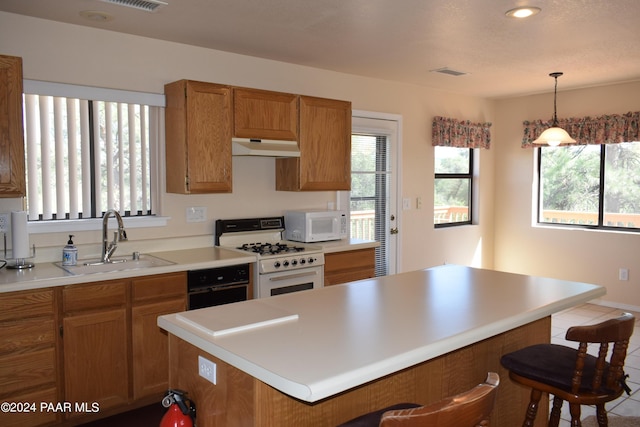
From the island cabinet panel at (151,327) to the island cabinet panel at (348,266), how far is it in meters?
1.24

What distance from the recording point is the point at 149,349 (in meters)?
3.13

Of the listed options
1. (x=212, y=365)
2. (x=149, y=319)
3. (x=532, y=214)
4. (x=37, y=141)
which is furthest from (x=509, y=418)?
(x=532, y=214)

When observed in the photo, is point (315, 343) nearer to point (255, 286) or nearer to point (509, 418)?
point (509, 418)

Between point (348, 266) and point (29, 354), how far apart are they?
2.33m

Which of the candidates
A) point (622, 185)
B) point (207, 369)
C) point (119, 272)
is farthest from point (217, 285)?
point (622, 185)

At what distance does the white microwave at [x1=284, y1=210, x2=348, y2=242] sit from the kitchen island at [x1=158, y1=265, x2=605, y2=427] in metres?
1.66

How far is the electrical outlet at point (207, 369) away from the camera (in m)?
1.70

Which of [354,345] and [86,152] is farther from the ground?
[86,152]

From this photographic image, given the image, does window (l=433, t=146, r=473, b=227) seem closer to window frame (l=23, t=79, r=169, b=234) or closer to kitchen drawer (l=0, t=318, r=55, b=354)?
window frame (l=23, t=79, r=169, b=234)

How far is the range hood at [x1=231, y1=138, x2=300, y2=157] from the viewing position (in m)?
3.78

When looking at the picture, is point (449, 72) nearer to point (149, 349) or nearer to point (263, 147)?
point (263, 147)

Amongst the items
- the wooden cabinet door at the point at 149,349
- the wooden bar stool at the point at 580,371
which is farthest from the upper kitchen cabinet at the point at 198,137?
the wooden bar stool at the point at 580,371

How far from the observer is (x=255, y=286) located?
141 inches

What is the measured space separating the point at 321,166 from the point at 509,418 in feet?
8.05
